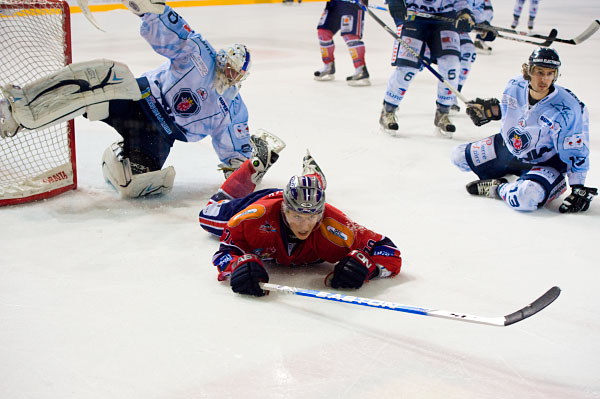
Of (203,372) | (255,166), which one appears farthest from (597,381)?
(255,166)

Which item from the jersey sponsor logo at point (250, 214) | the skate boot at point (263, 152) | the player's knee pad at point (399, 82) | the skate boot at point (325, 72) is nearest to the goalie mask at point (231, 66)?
the skate boot at point (263, 152)

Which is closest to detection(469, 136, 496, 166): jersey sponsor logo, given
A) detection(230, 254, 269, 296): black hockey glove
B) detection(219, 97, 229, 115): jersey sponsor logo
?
detection(219, 97, 229, 115): jersey sponsor logo

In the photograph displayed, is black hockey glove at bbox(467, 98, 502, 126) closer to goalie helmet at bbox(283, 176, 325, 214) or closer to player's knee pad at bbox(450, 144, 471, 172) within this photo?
player's knee pad at bbox(450, 144, 471, 172)

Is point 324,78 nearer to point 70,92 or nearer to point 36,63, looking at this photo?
point 36,63

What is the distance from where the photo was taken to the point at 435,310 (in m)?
2.11

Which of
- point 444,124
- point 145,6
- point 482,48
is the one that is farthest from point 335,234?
point 482,48

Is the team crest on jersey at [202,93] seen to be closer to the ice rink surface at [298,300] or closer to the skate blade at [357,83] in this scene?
the ice rink surface at [298,300]

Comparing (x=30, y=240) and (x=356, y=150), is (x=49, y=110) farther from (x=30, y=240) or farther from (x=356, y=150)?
(x=356, y=150)

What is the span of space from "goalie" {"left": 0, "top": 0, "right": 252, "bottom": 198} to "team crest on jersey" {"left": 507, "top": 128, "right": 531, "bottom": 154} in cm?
133

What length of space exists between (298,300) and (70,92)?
1469mm

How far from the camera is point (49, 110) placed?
9.82 ft

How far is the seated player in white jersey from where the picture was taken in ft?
10.6

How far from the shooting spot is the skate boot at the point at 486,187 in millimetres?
3527

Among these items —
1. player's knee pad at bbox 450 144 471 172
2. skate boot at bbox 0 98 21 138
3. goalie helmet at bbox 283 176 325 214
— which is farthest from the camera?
player's knee pad at bbox 450 144 471 172
